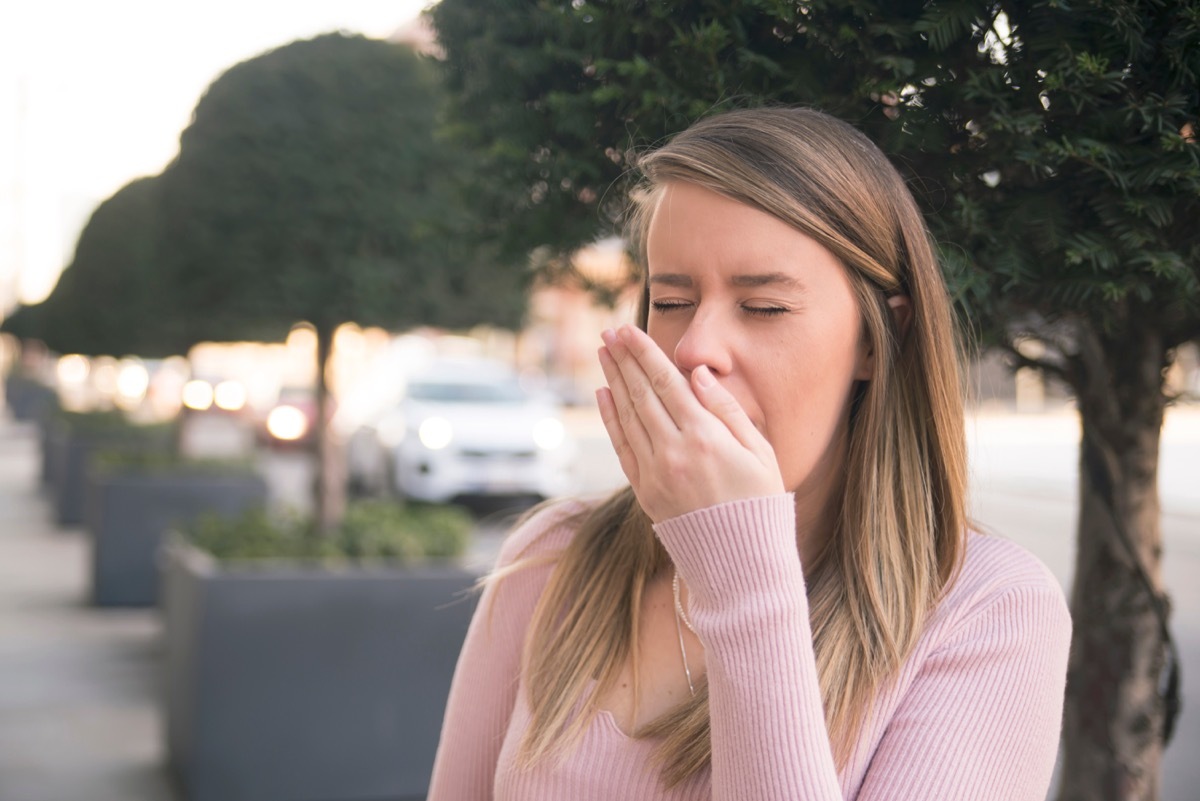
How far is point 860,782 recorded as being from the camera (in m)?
1.48

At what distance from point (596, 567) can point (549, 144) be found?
2.52 ft

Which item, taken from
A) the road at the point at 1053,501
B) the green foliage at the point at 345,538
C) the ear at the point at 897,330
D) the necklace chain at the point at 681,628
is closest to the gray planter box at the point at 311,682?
Result: the road at the point at 1053,501

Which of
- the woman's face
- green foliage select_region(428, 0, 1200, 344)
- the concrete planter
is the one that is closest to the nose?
the woman's face

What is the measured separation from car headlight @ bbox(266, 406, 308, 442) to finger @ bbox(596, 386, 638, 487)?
22.9 m

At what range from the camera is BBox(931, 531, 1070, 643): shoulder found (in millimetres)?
1513

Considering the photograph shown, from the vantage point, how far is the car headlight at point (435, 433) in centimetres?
1370

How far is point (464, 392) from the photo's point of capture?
15.0 metres

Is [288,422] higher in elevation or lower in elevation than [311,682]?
lower

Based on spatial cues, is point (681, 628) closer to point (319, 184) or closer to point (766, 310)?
point (766, 310)

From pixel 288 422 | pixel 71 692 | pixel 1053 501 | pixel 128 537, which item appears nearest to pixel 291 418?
pixel 288 422

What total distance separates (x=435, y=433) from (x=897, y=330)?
12.3m

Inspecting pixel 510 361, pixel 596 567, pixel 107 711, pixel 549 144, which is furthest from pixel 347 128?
pixel 510 361

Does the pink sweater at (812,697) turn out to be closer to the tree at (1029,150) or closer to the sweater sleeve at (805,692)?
the sweater sleeve at (805,692)

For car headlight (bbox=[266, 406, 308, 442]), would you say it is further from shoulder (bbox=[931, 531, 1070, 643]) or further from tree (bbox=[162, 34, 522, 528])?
shoulder (bbox=[931, 531, 1070, 643])
